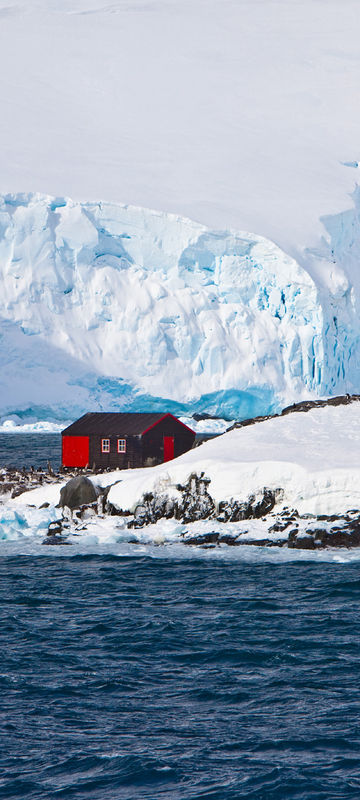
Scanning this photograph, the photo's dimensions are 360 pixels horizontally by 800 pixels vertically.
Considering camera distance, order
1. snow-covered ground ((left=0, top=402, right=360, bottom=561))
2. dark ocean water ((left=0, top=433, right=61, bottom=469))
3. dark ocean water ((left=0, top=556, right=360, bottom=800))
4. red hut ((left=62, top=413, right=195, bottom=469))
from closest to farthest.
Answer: dark ocean water ((left=0, top=556, right=360, bottom=800)) → snow-covered ground ((left=0, top=402, right=360, bottom=561)) → red hut ((left=62, top=413, right=195, bottom=469)) → dark ocean water ((left=0, top=433, right=61, bottom=469))

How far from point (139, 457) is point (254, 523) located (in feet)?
52.8

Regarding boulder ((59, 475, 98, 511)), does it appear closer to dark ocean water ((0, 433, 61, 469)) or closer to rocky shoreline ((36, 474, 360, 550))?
Answer: rocky shoreline ((36, 474, 360, 550))

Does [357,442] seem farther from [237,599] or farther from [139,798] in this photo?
[139,798]

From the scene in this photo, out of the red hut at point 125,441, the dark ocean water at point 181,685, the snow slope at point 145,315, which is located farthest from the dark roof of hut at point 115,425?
the snow slope at point 145,315

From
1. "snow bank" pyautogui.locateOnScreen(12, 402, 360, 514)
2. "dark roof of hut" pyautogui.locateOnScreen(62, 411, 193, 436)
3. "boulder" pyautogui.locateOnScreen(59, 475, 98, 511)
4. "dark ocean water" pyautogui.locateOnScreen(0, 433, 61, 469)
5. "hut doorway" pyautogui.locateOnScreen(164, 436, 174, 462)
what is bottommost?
"dark ocean water" pyautogui.locateOnScreen(0, 433, 61, 469)

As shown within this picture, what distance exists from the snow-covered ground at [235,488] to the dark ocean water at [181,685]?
4002 mm

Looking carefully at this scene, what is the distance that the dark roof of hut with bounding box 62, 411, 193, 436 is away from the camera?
142ft

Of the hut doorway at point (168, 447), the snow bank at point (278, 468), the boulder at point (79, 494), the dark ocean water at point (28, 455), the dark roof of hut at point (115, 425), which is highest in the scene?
the snow bank at point (278, 468)

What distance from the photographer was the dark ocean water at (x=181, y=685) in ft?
34.9

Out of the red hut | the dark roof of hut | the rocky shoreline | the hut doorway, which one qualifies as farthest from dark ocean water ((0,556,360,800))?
the hut doorway

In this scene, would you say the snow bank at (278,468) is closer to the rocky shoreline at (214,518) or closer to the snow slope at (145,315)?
the rocky shoreline at (214,518)

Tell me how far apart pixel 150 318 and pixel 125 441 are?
39327mm

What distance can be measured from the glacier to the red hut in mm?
36422

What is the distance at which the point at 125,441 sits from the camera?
42.8 meters
